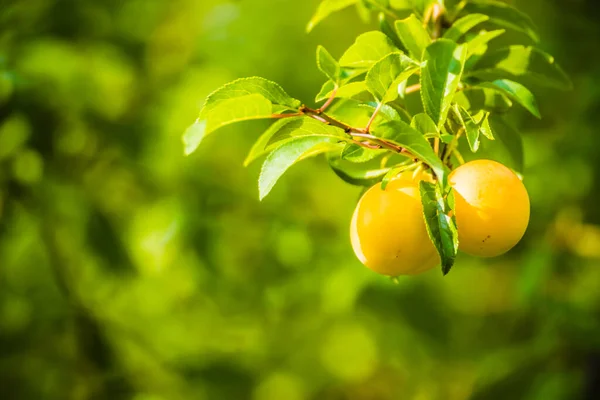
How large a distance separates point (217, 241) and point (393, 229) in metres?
1.41

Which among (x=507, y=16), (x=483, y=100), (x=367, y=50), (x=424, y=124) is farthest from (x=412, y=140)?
(x=507, y=16)

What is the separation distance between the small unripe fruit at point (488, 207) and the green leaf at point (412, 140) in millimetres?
105

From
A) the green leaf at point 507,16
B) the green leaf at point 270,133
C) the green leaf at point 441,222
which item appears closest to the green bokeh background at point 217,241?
the green leaf at point 507,16

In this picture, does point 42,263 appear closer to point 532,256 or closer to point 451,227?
point 532,256

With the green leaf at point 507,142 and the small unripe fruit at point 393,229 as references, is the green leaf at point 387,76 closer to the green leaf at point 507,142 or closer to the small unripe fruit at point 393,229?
the small unripe fruit at point 393,229

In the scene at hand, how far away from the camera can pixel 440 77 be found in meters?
0.79

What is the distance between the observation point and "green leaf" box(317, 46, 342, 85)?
798 millimetres

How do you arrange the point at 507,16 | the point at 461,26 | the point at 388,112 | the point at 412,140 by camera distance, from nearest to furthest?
1. the point at 412,140
2. the point at 388,112
3. the point at 461,26
4. the point at 507,16

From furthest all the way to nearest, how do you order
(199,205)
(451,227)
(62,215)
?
(199,205)
(62,215)
(451,227)

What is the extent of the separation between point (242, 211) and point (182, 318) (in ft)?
2.13

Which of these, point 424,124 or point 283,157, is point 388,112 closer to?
point 424,124

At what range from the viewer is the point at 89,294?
2398 millimetres

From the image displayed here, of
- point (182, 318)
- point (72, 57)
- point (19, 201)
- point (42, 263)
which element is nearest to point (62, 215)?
point (19, 201)

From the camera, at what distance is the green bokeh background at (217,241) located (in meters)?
1.96
